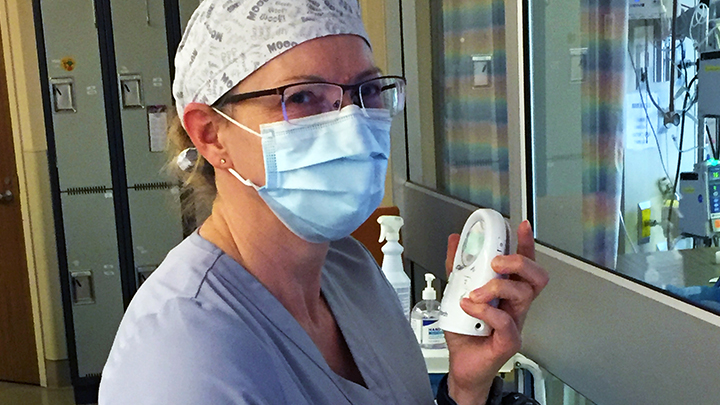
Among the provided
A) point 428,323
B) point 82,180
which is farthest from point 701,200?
point 82,180

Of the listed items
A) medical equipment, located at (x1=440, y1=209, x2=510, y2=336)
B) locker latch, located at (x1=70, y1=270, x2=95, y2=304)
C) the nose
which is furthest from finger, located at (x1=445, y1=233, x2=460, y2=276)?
locker latch, located at (x1=70, y1=270, x2=95, y2=304)

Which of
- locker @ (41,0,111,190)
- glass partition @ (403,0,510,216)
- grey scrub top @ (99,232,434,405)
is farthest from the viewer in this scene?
locker @ (41,0,111,190)

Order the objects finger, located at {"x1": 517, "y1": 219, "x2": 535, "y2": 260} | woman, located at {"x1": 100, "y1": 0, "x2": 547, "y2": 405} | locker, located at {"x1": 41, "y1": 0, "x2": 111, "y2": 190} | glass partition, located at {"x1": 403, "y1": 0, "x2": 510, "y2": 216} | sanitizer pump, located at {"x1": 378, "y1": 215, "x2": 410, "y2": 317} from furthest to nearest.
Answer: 1. locker, located at {"x1": 41, "y1": 0, "x2": 111, "y2": 190}
2. glass partition, located at {"x1": 403, "y1": 0, "x2": 510, "y2": 216}
3. sanitizer pump, located at {"x1": 378, "y1": 215, "x2": 410, "y2": 317}
4. finger, located at {"x1": 517, "y1": 219, "x2": 535, "y2": 260}
5. woman, located at {"x1": 100, "y1": 0, "x2": 547, "y2": 405}

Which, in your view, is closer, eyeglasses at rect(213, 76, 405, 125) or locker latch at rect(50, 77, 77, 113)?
eyeglasses at rect(213, 76, 405, 125)

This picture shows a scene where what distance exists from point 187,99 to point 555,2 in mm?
1248

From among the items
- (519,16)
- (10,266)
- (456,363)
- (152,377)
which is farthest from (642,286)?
(10,266)

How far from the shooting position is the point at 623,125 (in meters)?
1.94

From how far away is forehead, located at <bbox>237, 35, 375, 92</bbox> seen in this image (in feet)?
2.82

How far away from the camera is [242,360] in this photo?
0.72 meters

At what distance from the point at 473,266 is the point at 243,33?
1.53 feet

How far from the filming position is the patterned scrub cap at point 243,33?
0.85 meters

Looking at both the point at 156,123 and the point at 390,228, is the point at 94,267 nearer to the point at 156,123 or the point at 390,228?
the point at 156,123

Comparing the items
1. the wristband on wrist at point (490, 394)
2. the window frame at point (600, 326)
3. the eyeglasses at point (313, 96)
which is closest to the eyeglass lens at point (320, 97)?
the eyeglasses at point (313, 96)

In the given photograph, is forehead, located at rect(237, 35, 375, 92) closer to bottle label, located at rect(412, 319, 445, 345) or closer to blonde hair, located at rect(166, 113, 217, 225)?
blonde hair, located at rect(166, 113, 217, 225)
